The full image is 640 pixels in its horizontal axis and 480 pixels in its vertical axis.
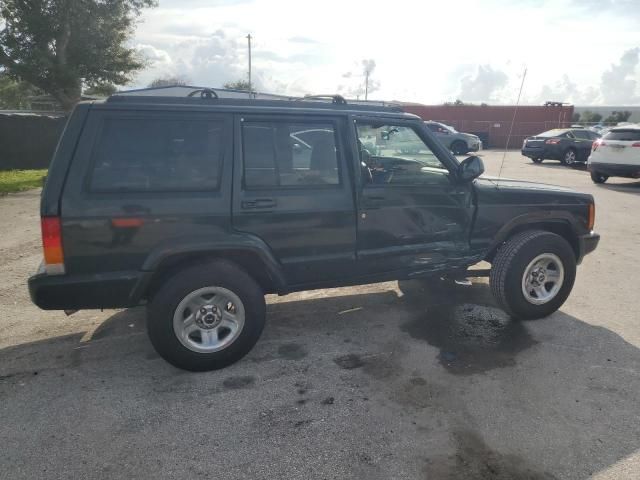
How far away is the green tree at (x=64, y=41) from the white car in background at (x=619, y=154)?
67.1 feet

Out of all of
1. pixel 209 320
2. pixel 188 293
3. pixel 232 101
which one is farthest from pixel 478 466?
pixel 232 101

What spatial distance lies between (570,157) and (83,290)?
62.7 feet

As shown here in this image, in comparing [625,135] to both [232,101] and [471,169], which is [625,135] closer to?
[471,169]

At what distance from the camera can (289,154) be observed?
3.48m

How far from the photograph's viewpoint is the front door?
3.77m

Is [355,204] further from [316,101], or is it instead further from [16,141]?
[16,141]

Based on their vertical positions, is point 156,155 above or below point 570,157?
above

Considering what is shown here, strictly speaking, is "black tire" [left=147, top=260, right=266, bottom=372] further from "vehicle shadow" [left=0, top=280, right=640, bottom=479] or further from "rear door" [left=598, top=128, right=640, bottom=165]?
"rear door" [left=598, top=128, right=640, bottom=165]

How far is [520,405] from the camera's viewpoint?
302 cm

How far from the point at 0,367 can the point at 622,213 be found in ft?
33.5

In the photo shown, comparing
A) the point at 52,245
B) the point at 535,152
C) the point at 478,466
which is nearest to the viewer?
the point at 478,466

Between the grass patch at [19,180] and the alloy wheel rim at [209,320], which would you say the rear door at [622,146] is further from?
the grass patch at [19,180]

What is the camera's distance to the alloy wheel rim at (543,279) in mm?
4246

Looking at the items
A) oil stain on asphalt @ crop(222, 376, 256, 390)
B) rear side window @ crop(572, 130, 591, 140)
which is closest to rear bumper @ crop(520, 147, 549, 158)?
rear side window @ crop(572, 130, 591, 140)
